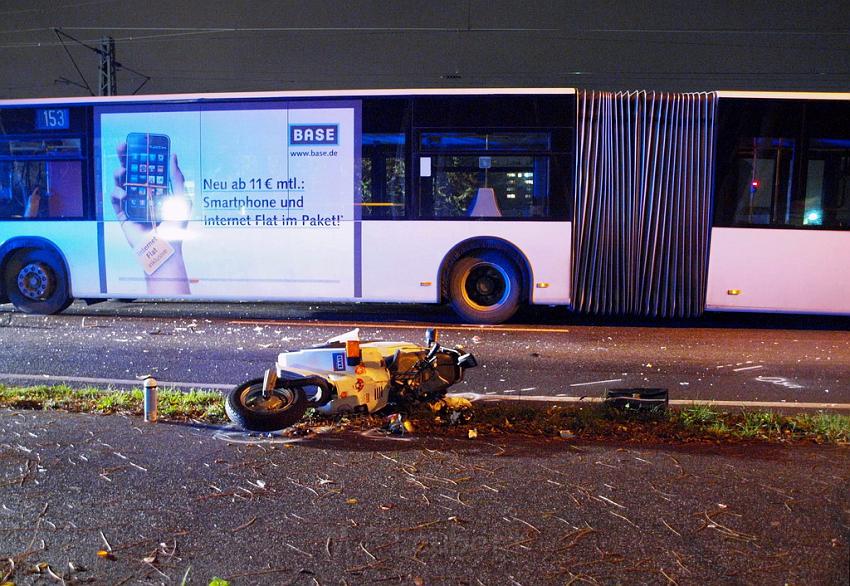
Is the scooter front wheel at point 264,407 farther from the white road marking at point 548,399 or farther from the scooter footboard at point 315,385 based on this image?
the white road marking at point 548,399

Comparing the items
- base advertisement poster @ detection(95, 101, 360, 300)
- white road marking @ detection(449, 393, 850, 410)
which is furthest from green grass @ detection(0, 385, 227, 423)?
base advertisement poster @ detection(95, 101, 360, 300)

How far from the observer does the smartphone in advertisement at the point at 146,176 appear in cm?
1145

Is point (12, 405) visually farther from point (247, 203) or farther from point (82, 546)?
point (247, 203)

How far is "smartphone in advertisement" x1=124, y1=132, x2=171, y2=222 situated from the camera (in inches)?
451

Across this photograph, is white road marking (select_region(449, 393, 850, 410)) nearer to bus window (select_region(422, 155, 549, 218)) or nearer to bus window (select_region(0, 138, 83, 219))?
bus window (select_region(422, 155, 549, 218))

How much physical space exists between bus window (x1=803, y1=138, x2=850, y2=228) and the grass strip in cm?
581

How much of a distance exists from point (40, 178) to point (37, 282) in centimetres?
164

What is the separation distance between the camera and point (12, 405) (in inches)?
230

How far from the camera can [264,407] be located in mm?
5184

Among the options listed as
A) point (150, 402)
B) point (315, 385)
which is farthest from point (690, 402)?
point (150, 402)

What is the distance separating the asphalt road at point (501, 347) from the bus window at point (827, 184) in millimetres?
1662

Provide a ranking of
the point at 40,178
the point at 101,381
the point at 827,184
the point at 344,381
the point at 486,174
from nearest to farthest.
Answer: the point at 344,381
the point at 101,381
the point at 827,184
the point at 486,174
the point at 40,178

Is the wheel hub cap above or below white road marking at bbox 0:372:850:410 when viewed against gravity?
above

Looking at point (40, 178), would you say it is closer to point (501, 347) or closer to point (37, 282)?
point (37, 282)
